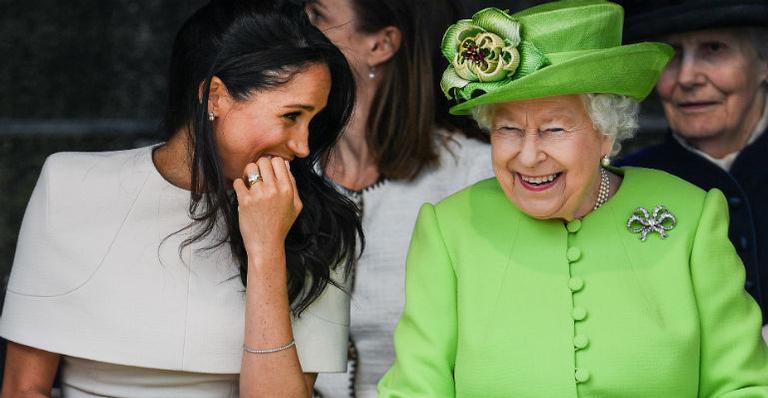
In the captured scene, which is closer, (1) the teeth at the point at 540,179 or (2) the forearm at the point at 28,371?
(1) the teeth at the point at 540,179

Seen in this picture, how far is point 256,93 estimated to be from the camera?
3406 mm

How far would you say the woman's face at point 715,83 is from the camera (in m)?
4.25

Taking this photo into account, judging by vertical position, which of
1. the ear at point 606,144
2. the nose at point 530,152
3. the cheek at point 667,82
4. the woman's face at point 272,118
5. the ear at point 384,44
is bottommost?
the nose at point 530,152

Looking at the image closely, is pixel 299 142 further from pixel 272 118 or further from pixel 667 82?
pixel 667 82

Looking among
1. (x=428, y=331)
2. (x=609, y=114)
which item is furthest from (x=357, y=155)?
(x=609, y=114)

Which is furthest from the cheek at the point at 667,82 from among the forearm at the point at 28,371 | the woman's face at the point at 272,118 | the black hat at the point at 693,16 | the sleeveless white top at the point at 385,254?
the forearm at the point at 28,371

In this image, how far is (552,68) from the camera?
3105 mm

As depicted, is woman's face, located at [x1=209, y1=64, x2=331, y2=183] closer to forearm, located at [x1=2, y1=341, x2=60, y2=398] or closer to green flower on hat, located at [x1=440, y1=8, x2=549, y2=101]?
green flower on hat, located at [x1=440, y1=8, x2=549, y2=101]

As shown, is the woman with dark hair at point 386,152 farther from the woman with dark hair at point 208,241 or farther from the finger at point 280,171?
the finger at point 280,171

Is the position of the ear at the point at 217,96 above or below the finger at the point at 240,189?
above

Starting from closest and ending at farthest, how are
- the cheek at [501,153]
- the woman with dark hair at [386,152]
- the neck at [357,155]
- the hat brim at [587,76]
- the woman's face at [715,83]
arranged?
the hat brim at [587,76] → the cheek at [501,153] → the woman's face at [715,83] → the woman with dark hair at [386,152] → the neck at [357,155]

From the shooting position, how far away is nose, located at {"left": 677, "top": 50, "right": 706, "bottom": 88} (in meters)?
4.25

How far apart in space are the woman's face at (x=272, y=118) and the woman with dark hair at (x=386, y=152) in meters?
0.92

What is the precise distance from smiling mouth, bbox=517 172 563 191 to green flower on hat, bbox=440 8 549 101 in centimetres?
24
